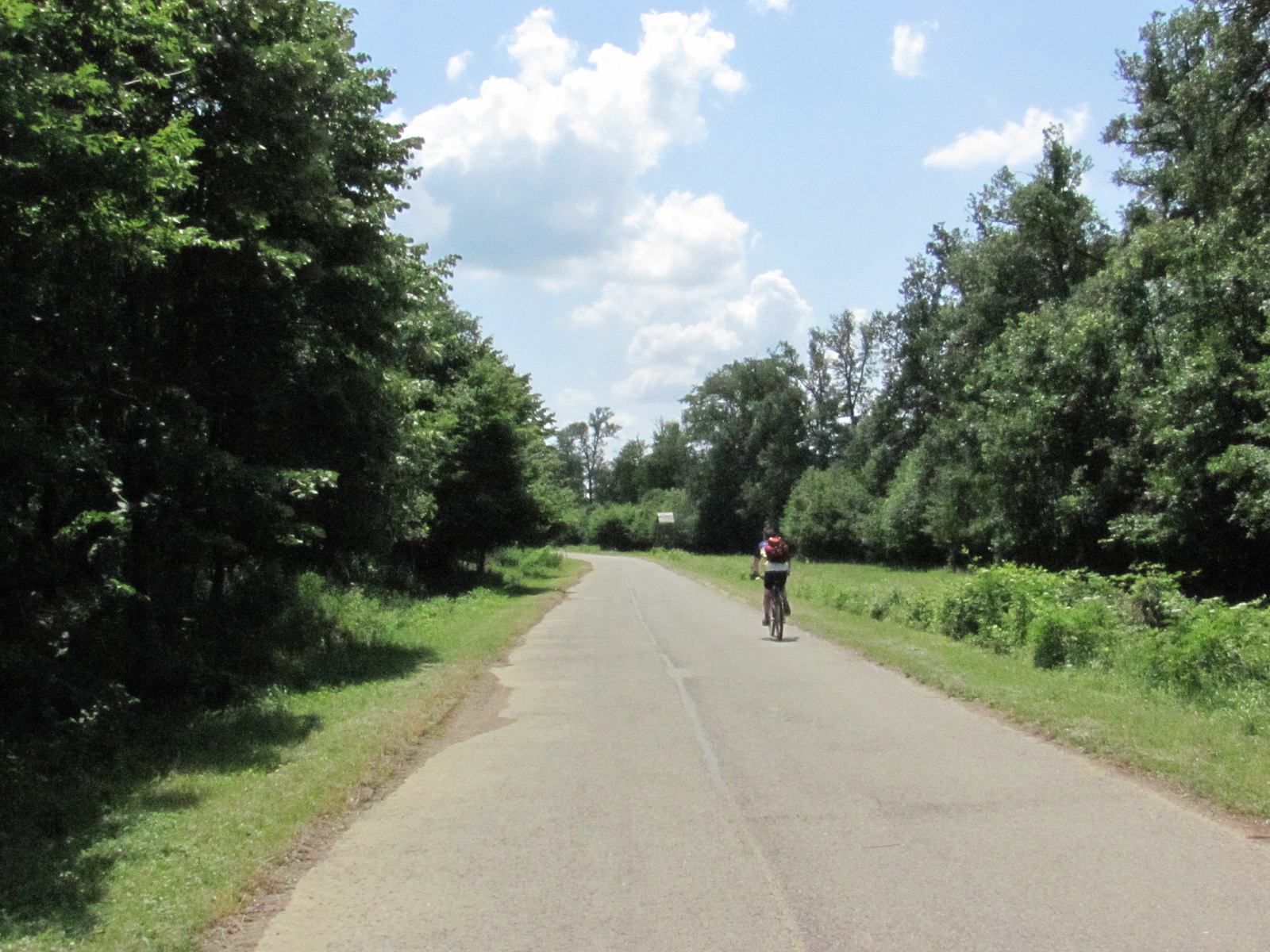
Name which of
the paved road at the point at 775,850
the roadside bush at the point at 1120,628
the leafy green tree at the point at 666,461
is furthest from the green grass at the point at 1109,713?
the leafy green tree at the point at 666,461

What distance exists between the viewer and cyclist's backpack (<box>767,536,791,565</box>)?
59.0 feet

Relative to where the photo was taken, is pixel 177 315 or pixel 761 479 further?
pixel 761 479

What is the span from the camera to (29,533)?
8578 millimetres

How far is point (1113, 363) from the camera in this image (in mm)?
32469

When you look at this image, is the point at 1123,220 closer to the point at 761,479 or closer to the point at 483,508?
the point at 483,508

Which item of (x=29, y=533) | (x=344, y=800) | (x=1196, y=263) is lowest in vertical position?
(x=344, y=800)

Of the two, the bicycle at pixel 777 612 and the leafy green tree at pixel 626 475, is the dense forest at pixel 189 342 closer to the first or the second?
the bicycle at pixel 777 612

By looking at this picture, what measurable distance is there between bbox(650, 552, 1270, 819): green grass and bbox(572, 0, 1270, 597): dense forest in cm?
922

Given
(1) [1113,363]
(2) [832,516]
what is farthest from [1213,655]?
(2) [832,516]

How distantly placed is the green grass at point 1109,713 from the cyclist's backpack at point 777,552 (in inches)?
70.3

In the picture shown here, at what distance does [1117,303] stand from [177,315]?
3086 centimetres

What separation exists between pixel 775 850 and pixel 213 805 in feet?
13.4

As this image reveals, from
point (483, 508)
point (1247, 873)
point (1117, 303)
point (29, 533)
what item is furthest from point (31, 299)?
point (1117, 303)

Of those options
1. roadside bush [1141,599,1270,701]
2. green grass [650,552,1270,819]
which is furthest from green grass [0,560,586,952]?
roadside bush [1141,599,1270,701]
